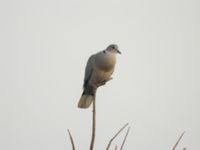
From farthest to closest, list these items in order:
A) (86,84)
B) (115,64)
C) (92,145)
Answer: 1. (86,84)
2. (115,64)
3. (92,145)

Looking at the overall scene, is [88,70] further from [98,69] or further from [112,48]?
[98,69]

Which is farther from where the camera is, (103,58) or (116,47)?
(116,47)

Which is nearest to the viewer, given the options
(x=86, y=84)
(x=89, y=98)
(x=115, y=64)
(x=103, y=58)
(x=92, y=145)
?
(x=92, y=145)

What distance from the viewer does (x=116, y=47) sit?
5.71m

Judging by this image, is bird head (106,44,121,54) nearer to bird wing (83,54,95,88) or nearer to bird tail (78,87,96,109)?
bird wing (83,54,95,88)

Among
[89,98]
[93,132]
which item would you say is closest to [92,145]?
[93,132]

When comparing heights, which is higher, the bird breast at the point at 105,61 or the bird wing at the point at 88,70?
the bird breast at the point at 105,61

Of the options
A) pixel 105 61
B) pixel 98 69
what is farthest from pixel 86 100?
pixel 105 61

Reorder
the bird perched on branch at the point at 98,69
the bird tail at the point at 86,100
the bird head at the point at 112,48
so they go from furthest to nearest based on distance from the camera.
→ the bird head at the point at 112,48, the bird tail at the point at 86,100, the bird perched on branch at the point at 98,69

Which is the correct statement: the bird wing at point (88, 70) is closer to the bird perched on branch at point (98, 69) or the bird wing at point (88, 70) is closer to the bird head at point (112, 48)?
the bird perched on branch at point (98, 69)

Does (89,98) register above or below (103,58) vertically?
below

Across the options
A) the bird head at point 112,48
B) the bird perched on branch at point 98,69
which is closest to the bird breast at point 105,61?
the bird perched on branch at point 98,69

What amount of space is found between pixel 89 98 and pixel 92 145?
Result: 9.23 feet

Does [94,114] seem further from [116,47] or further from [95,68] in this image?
[116,47]
